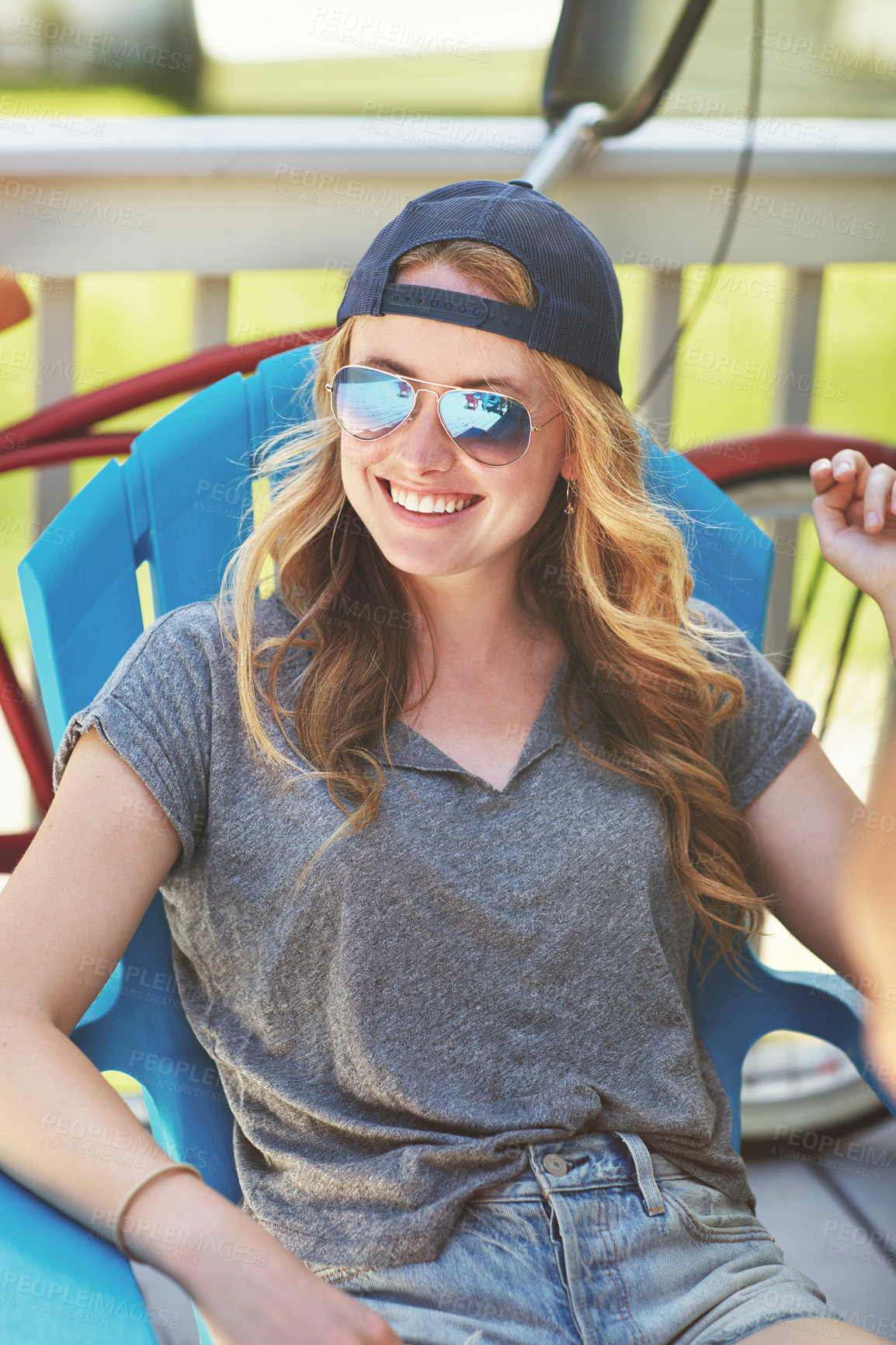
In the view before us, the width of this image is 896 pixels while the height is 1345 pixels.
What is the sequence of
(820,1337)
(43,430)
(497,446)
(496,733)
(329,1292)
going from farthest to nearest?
(43,430), (496,733), (497,446), (820,1337), (329,1292)

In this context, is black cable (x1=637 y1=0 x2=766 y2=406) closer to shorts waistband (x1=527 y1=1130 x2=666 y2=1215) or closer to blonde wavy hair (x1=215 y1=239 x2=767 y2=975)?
blonde wavy hair (x1=215 y1=239 x2=767 y2=975)

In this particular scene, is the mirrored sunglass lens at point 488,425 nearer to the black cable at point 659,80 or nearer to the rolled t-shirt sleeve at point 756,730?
the rolled t-shirt sleeve at point 756,730

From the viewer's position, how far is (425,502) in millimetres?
1169

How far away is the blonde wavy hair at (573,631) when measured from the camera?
1193 millimetres

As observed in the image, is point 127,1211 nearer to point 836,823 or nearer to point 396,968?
point 396,968

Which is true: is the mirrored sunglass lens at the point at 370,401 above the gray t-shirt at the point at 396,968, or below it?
above

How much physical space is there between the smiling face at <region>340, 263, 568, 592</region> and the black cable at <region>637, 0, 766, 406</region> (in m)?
0.97

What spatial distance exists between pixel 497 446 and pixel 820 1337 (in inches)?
32.6

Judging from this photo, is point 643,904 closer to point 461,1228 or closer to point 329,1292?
point 461,1228

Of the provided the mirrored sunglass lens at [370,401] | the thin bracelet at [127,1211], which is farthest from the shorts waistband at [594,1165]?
the mirrored sunglass lens at [370,401]

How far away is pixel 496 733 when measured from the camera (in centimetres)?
127

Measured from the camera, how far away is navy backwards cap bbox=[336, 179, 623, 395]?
1132 millimetres

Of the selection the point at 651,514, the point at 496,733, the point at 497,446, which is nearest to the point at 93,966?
the point at 496,733

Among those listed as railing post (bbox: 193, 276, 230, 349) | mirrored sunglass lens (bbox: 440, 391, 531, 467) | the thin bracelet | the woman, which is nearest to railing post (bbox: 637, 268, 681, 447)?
railing post (bbox: 193, 276, 230, 349)
